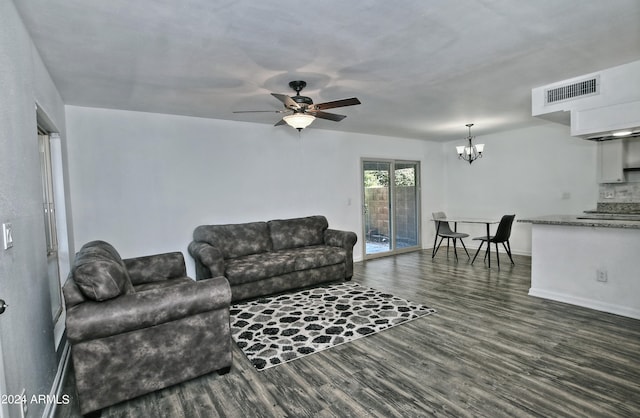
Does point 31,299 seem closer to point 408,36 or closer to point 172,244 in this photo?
Result: point 172,244

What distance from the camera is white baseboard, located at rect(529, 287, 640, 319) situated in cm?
330

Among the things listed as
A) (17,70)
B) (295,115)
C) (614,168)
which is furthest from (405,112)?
(17,70)

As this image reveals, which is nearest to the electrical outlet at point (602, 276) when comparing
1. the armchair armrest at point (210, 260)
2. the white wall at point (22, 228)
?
the armchair armrest at point (210, 260)

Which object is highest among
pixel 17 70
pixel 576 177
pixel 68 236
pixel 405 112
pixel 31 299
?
pixel 405 112

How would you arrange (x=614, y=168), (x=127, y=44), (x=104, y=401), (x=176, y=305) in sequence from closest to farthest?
(x=104, y=401) < (x=176, y=305) < (x=127, y=44) < (x=614, y=168)

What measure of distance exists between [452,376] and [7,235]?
108 inches

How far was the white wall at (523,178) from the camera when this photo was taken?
556 centimetres

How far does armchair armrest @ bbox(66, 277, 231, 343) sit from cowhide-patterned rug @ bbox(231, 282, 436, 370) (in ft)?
2.39

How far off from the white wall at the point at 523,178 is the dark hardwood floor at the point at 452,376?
304 centimetres

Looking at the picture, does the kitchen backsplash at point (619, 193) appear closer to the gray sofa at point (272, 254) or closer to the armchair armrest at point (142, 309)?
the gray sofa at point (272, 254)

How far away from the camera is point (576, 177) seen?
18.3 feet

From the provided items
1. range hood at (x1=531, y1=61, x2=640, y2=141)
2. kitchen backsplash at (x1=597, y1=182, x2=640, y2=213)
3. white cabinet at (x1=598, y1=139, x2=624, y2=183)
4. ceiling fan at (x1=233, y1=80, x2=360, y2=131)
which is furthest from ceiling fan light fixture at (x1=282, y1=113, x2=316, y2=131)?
kitchen backsplash at (x1=597, y1=182, x2=640, y2=213)

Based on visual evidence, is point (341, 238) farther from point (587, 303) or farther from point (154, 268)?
point (587, 303)

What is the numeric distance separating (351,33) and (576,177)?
532 cm
